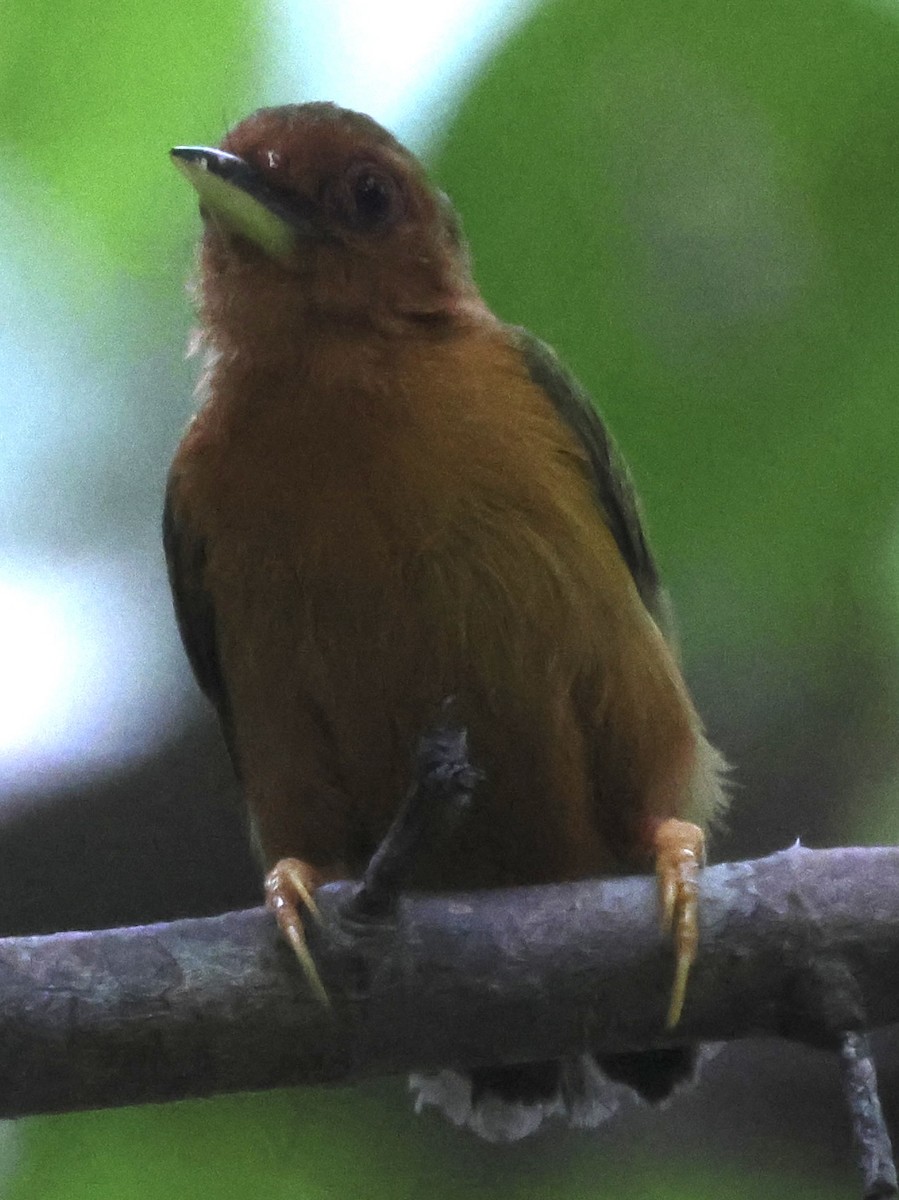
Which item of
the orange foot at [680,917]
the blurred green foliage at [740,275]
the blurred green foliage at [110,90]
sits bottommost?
the orange foot at [680,917]

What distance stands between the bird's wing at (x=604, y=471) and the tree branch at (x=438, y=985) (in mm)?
885

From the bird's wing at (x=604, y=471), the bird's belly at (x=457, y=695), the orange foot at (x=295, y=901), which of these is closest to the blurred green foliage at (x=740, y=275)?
the bird's belly at (x=457, y=695)

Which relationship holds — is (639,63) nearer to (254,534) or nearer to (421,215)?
(421,215)

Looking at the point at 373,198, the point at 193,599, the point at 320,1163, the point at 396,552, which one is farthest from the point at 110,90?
the point at 320,1163

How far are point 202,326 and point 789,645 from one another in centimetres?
130

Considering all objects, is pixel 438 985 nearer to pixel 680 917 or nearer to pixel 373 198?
pixel 680 917

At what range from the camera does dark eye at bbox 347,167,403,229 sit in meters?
3.53

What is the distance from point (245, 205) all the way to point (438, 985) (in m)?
1.47

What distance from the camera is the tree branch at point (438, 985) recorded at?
2.61 m

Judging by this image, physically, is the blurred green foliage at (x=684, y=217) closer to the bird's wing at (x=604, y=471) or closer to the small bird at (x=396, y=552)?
the small bird at (x=396, y=552)

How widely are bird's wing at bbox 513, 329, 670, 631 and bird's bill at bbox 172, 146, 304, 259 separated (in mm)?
482

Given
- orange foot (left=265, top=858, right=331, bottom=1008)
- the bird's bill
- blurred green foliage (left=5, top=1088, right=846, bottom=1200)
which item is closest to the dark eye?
the bird's bill

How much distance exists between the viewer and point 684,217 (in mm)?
3068

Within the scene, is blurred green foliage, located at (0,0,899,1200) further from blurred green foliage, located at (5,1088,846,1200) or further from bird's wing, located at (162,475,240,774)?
bird's wing, located at (162,475,240,774)
